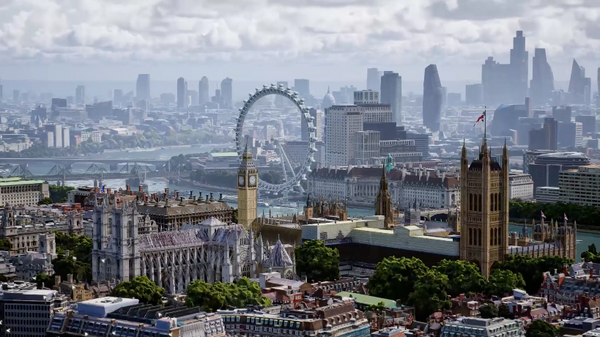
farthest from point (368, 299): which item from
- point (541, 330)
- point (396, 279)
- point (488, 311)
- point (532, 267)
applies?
point (541, 330)

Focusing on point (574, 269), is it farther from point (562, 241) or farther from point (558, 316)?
point (562, 241)

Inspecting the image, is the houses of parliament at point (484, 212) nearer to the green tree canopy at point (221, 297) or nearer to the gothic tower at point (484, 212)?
the gothic tower at point (484, 212)

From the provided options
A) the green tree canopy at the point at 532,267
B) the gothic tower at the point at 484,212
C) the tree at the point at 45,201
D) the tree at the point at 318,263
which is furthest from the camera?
the tree at the point at 45,201

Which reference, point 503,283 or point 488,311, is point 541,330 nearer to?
point 488,311

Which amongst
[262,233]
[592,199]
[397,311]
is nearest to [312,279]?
[262,233]

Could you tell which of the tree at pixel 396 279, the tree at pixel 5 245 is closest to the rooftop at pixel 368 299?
the tree at pixel 396 279
